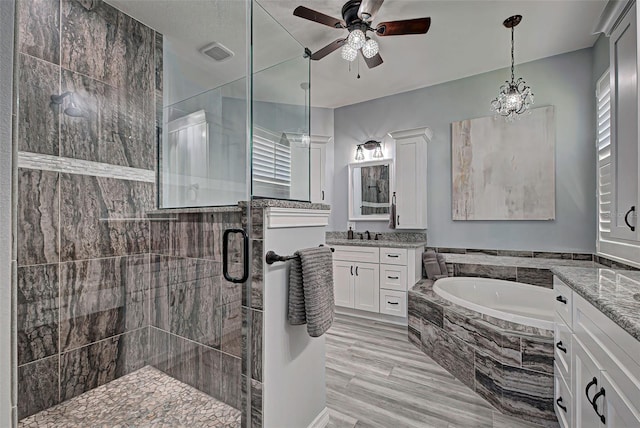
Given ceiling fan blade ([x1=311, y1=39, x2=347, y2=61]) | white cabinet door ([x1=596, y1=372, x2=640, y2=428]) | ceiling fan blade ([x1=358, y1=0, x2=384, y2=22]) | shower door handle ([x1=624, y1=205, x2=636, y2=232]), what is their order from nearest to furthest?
white cabinet door ([x1=596, y1=372, x2=640, y2=428]) < shower door handle ([x1=624, y1=205, x2=636, y2=232]) < ceiling fan blade ([x1=358, y1=0, x2=384, y2=22]) < ceiling fan blade ([x1=311, y1=39, x2=347, y2=61])

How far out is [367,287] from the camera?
3303 millimetres

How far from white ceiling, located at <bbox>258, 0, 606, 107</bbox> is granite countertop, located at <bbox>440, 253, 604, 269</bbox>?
211cm

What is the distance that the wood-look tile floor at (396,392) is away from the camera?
66.0 inches

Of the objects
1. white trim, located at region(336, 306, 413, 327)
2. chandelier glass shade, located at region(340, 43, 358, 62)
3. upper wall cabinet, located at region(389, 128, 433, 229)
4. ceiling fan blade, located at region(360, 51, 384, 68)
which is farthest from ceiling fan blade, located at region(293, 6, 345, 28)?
white trim, located at region(336, 306, 413, 327)

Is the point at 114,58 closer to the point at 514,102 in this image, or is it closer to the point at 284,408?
the point at 284,408

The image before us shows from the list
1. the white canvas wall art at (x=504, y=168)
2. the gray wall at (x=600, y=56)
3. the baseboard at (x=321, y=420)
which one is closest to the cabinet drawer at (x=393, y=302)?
the white canvas wall art at (x=504, y=168)

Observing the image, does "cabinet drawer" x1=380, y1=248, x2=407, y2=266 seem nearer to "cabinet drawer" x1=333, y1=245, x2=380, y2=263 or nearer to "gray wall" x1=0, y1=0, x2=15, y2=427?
"cabinet drawer" x1=333, y1=245, x2=380, y2=263

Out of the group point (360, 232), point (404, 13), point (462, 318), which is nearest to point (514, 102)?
point (404, 13)

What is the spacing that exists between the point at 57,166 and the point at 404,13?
8.49ft

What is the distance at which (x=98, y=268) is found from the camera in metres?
1.52

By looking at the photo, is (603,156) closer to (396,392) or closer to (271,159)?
(396,392)

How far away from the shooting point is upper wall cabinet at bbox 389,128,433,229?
344 centimetres

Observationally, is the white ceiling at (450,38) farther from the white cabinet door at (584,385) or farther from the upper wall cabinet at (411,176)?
the white cabinet door at (584,385)

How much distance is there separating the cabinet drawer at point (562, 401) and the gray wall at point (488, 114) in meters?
1.83
